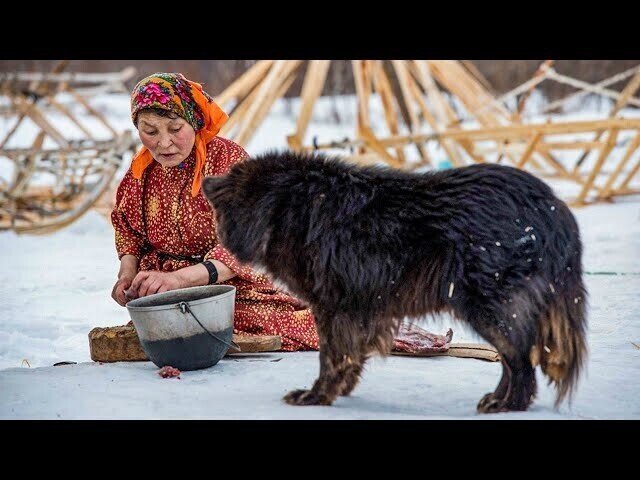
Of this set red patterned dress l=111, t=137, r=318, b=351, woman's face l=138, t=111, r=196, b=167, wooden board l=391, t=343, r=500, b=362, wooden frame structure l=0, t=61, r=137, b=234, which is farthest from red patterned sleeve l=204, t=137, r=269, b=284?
wooden frame structure l=0, t=61, r=137, b=234

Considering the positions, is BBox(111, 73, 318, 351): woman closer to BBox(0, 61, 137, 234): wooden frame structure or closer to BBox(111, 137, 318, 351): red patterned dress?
BBox(111, 137, 318, 351): red patterned dress

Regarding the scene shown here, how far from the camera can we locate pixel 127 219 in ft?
10.8

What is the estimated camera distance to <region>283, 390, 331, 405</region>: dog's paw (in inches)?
94.0

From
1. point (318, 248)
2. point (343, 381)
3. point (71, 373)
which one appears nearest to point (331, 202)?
point (318, 248)

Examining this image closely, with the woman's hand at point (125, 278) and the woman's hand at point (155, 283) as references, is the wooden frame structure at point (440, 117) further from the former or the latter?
the woman's hand at point (155, 283)

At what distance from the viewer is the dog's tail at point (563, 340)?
2.16 metres

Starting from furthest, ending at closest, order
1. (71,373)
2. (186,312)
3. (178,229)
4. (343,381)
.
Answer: (178,229), (71,373), (186,312), (343,381)

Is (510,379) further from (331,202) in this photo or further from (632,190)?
(632,190)

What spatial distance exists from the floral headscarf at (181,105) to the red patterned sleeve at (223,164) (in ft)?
0.11

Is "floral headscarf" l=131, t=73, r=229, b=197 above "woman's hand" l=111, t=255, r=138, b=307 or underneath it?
above

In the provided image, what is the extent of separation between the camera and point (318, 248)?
88.8 inches

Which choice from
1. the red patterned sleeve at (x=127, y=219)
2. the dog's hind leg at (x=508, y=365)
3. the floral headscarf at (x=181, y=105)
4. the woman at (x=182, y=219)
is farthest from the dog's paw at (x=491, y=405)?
the red patterned sleeve at (x=127, y=219)

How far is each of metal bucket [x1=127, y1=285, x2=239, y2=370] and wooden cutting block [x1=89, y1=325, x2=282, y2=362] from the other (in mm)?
240

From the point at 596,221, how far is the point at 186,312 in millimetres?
5751
